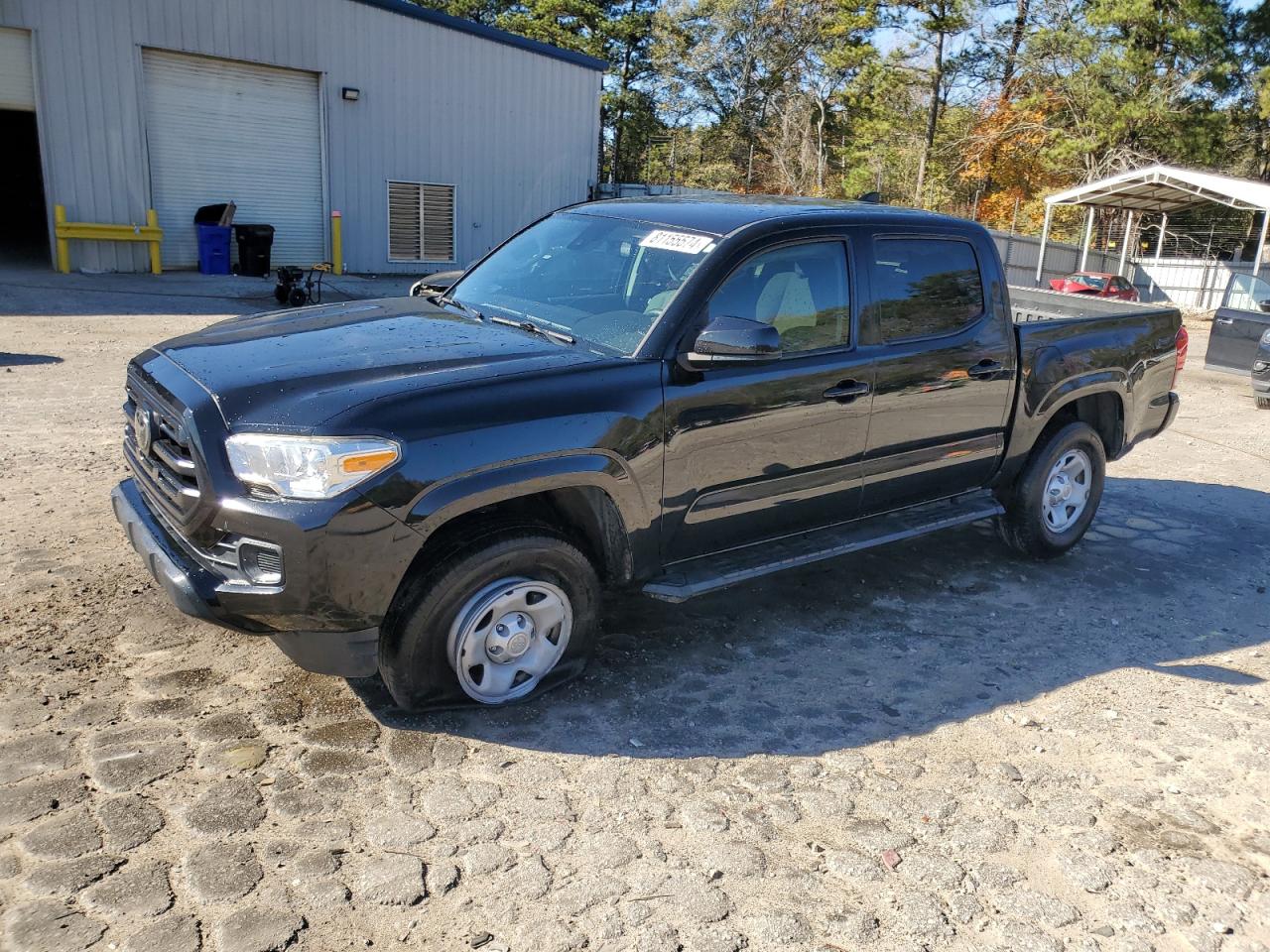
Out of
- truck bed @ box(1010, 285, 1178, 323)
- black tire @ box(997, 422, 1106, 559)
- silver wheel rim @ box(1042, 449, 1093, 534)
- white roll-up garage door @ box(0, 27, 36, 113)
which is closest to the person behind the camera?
black tire @ box(997, 422, 1106, 559)

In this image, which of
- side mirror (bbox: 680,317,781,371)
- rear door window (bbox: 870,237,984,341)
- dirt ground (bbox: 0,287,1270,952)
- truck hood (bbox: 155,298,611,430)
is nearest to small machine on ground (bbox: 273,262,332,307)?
dirt ground (bbox: 0,287,1270,952)

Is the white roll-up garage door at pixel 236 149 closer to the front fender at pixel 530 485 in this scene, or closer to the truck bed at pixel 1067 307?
the truck bed at pixel 1067 307

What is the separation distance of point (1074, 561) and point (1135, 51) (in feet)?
104

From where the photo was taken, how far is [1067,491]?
5.88m

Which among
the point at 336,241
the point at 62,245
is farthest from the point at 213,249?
the point at 336,241

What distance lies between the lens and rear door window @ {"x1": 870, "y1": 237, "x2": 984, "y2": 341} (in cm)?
470

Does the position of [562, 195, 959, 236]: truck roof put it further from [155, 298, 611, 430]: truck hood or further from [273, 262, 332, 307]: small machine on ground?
[273, 262, 332, 307]: small machine on ground

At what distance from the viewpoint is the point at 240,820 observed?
3.10m

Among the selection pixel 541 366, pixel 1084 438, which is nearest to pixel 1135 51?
pixel 1084 438

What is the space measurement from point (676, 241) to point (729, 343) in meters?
0.76

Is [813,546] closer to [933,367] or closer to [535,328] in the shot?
[933,367]

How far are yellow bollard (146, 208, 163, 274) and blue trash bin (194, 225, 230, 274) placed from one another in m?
0.71

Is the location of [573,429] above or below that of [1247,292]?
above

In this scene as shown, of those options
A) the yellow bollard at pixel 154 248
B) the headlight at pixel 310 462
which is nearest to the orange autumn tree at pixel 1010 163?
the yellow bollard at pixel 154 248
